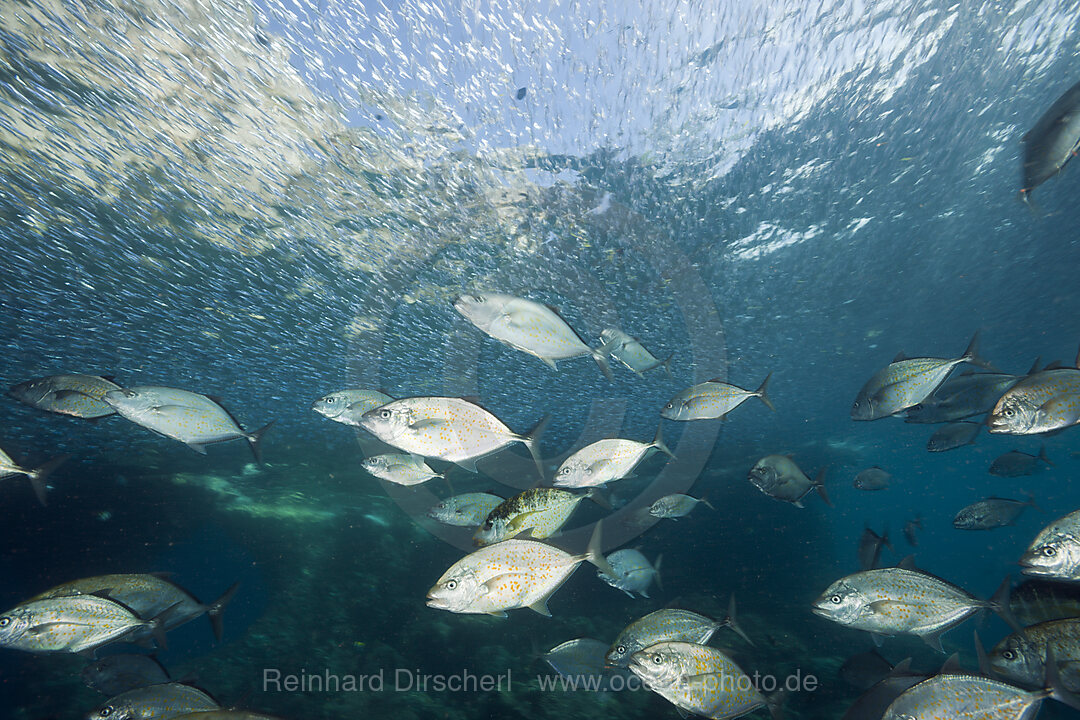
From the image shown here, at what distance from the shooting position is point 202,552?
36281 mm

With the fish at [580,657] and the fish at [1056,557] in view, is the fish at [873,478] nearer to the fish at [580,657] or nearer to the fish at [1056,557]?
the fish at [1056,557]

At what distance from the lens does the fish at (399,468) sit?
18.6 feet

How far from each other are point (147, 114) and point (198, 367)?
10.3 metres

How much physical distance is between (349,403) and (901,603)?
605 centimetres

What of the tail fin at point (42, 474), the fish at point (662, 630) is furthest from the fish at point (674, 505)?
the tail fin at point (42, 474)

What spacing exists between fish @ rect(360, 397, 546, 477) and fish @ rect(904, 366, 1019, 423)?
4.77 m

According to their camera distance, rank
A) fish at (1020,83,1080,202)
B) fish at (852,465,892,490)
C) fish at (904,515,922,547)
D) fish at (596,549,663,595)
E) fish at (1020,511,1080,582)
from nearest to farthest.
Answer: fish at (1020,83,1080,202), fish at (1020,511,1080,582), fish at (596,549,663,595), fish at (852,465,892,490), fish at (904,515,922,547)

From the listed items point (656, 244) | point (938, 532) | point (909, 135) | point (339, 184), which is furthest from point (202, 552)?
point (938, 532)

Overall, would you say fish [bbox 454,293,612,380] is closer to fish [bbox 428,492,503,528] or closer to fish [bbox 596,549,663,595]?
fish [bbox 428,492,503,528]

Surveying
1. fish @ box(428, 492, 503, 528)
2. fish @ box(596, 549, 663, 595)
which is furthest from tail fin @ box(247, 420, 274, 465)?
fish @ box(596, 549, 663, 595)

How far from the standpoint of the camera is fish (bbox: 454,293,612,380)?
380 cm

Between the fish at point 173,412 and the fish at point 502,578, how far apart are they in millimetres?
2465

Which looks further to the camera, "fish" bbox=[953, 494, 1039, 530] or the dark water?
"fish" bbox=[953, 494, 1039, 530]

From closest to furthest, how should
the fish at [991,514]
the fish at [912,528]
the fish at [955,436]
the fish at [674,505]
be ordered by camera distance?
the fish at [955,436]
the fish at [674,505]
the fish at [991,514]
the fish at [912,528]
